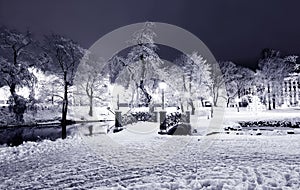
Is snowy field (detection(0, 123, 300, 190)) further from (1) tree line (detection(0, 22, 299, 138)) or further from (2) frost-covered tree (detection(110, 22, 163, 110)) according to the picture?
(2) frost-covered tree (detection(110, 22, 163, 110))

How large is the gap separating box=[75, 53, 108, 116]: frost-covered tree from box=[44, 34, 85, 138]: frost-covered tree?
18.7 ft

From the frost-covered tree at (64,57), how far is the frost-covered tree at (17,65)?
2.02 meters

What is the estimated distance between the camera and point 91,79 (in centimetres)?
4019

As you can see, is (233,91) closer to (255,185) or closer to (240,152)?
(240,152)

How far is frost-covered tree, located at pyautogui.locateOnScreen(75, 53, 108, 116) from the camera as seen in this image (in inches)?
1528

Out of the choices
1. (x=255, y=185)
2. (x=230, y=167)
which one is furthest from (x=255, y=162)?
(x=255, y=185)

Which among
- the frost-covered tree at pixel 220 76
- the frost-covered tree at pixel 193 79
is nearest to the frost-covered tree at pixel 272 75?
the frost-covered tree at pixel 220 76

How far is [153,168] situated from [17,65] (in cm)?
2431

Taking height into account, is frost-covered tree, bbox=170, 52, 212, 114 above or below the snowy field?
above

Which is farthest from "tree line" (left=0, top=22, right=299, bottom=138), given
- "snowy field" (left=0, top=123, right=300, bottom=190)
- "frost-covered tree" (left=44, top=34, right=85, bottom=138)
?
"snowy field" (left=0, top=123, right=300, bottom=190)

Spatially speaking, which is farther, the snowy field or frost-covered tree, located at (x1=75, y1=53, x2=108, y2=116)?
frost-covered tree, located at (x1=75, y1=53, x2=108, y2=116)

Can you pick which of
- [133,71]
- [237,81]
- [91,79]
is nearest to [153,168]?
[133,71]

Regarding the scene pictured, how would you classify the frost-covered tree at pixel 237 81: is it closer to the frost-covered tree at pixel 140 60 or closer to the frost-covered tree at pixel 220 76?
the frost-covered tree at pixel 220 76

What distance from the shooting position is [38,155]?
1020cm
